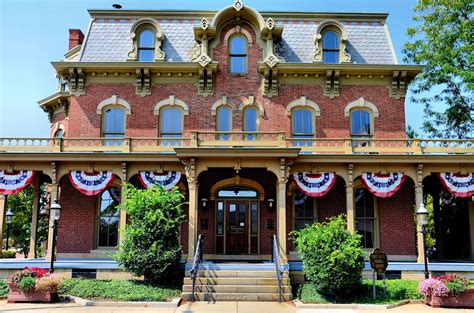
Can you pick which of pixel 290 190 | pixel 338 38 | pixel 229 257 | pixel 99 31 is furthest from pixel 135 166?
pixel 338 38

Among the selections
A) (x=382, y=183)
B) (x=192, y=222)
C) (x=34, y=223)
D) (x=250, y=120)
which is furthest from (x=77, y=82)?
(x=382, y=183)

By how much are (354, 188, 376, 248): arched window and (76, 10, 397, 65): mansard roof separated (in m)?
6.31

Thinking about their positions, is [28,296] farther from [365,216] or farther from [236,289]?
[365,216]

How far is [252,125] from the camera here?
2052 cm

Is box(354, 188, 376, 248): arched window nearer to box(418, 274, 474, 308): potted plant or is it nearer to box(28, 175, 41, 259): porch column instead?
box(418, 274, 474, 308): potted plant

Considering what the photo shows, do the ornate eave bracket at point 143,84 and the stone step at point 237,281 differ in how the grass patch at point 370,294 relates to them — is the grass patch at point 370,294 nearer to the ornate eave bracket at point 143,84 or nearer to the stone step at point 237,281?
the stone step at point 237,281

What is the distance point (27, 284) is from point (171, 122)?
31.2 feet

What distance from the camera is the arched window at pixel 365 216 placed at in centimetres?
1980

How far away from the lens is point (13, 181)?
17.9 metres

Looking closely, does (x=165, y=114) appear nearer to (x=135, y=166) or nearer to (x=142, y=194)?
(x=135, y=166)

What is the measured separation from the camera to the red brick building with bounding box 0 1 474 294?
18156 millimetres

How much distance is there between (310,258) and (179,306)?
14.5 feet

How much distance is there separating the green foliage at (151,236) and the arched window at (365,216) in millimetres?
8586

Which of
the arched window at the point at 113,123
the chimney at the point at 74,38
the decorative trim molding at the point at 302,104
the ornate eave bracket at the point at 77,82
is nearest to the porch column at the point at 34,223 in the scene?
the arched window at the point at 113,123
